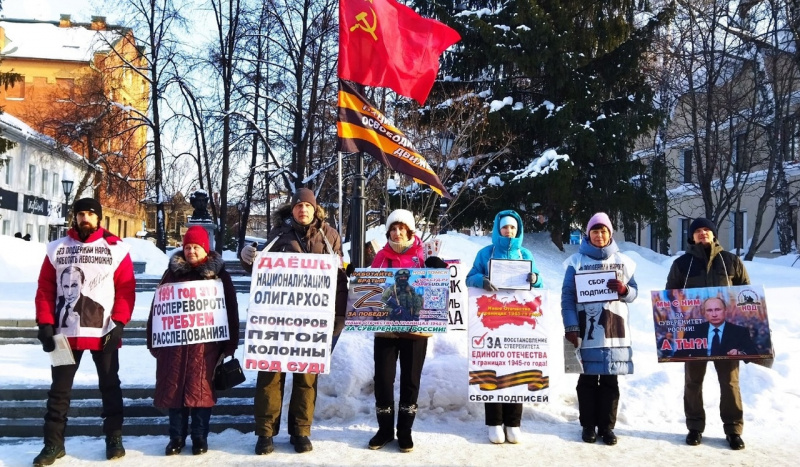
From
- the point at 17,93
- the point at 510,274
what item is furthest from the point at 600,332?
the point at 17,93

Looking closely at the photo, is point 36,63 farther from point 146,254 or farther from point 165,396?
point 165,396

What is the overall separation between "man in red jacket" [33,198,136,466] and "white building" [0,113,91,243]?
3444cm

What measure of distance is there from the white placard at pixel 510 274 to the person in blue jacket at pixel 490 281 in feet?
0.18

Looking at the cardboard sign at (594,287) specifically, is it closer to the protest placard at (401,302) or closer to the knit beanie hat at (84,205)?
the protest placard at (401,302)

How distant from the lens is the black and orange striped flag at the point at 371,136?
790 cm

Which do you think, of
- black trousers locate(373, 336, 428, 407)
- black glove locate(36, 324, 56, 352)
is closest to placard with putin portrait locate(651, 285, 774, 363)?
black trousers locate(373, 336, 428, 407)

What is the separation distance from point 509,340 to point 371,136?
10.4 feet

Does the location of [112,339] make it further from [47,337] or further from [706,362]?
[706,362]

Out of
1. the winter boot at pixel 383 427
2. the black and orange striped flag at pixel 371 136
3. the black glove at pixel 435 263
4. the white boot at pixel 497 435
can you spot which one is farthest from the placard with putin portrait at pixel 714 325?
the black and orange striped flag at pixel 371 136

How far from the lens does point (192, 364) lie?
561 centimetres

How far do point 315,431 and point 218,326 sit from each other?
1.41m

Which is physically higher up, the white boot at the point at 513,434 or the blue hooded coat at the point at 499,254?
the blue hooded coat at the point at 499,254

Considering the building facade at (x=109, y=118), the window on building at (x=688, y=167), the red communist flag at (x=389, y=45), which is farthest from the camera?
the window on building at (x=688, y=167)

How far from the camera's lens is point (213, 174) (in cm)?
2775
